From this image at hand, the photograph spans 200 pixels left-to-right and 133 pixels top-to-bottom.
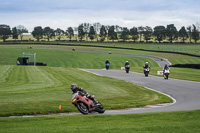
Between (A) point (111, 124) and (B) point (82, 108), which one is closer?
(A) point (111, 124)

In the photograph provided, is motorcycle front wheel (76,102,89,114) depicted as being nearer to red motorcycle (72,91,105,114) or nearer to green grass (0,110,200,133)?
red motorcycle (72,91,105,114)

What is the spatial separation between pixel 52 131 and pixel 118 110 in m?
6.45

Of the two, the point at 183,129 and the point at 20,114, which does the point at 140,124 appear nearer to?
the point at 183,129

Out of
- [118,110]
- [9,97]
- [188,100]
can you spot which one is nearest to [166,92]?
[188,100]

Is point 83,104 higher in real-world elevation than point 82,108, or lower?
higher

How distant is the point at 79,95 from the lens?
1447 cm

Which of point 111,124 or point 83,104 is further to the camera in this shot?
point 83,104

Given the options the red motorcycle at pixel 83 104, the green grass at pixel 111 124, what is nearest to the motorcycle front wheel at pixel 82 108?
the red motorcycle at pixel 83 104

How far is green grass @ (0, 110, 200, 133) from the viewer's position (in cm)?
1074

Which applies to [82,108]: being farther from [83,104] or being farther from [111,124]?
[111,124]

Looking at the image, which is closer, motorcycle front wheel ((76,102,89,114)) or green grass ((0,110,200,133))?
green grass ((0,110,200,133))

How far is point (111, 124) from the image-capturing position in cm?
1170

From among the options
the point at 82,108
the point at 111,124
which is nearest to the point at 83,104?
the point at 82,108

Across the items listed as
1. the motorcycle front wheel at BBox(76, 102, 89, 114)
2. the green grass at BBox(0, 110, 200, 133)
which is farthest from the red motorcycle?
the green grass at BBox(0, 110, 200, 133)
